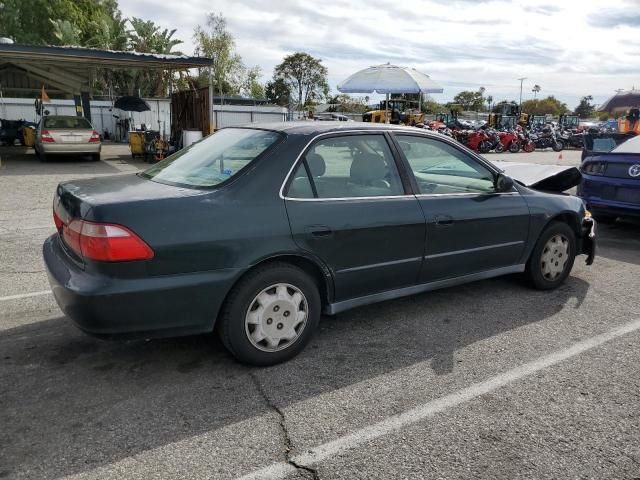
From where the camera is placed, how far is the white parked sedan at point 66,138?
1513cm

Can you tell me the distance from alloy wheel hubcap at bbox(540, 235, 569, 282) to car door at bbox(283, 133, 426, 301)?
5.19 ft

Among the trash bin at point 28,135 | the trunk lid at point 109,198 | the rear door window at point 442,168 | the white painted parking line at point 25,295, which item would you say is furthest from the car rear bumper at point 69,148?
the rear door window at point 442,168

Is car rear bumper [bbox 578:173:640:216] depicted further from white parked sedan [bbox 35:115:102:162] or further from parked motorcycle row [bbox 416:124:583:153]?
white parked sedan [bbox 35:115:102:162]

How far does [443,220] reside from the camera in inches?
152

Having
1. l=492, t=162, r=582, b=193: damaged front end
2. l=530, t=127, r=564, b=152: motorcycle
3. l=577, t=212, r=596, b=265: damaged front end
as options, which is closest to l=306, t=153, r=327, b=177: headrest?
l=492, t=162, r=582, b=193: damaged front end

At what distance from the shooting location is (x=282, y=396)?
2.98 meters

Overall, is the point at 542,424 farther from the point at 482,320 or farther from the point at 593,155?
the point at 593,155

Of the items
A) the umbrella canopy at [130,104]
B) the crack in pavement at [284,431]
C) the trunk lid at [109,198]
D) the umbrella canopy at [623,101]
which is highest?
the umbrella canopy at [623,101]

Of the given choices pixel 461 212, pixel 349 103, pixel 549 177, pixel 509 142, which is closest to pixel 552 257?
pixel 549 177

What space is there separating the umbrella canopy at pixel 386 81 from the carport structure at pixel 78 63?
519 centimetres

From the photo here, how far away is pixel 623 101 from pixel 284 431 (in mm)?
21393

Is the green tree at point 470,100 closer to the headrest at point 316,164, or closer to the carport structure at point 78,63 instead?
the carport structure at point 78,63

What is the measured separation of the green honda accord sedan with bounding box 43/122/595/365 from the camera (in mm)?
2822

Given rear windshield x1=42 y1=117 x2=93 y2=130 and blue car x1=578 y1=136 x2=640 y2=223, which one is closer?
blue car x1=578 y1=136 x2=640 y2=223
